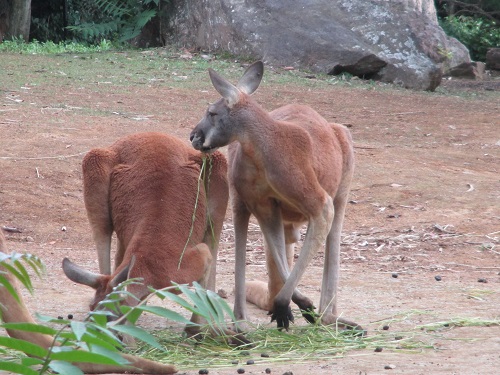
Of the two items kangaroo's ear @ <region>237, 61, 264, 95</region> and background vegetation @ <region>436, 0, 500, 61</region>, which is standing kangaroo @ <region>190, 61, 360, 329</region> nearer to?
kangaroo's ear @ <region>237, 61, 264, 95</region>

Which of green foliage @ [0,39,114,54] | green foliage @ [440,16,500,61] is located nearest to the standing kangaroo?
green foliage @ [0,39,114,54]

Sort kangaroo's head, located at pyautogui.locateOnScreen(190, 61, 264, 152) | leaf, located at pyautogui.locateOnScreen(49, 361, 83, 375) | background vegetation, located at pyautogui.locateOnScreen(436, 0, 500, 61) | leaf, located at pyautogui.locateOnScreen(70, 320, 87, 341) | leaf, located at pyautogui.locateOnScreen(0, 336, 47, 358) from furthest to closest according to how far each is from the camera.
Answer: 1. background vegetation, located at pyautogui.locateOnScreen(436, 0, 500, 61)
2. kangaroo's head, located at pyautogui.locateOnScreen(190, 61, 264, 152)
3. leaf, located at pyautogui.locateOnScreen(0, 336, 47, 358)
4. leaf, located at pyautogui.locateOnScreen(49, 361, 83, 375)
5. leaf, located at pyautogui.locateOnScreen(70, 320, 87, 341)

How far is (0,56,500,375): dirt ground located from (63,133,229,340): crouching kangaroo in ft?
1.74

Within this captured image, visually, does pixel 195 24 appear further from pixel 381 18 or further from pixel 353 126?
pixel 353 126

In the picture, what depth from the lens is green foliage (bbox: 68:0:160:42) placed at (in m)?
15.2

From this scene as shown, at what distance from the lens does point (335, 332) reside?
4.72 metres

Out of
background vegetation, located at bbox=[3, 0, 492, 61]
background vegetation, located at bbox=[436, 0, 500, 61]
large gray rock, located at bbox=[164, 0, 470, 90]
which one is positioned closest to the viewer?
large gray rock, located at bbox=[164, 0, 470, 90]

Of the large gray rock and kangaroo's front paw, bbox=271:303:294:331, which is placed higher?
the large gray rock

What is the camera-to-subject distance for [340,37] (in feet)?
45.6

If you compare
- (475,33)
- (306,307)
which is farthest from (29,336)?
(475,33)

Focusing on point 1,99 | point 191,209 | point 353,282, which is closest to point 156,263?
point 191,209

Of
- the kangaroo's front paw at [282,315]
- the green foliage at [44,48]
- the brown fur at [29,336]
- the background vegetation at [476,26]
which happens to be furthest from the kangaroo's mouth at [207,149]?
the background vegetation at [476,26]

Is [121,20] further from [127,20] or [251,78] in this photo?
[251,78]

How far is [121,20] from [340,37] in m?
4.16
